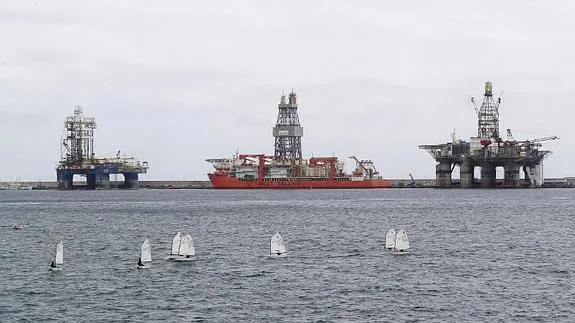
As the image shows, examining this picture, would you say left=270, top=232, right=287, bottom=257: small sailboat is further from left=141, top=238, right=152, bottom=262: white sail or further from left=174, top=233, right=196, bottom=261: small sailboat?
left=141, top=238, right=152, bottom=262: white sail

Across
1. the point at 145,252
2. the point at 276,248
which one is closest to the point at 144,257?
the point at 145,252

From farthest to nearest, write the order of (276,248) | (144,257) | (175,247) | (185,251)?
(276,248) → (175,247) → (185,251) → (144,257)

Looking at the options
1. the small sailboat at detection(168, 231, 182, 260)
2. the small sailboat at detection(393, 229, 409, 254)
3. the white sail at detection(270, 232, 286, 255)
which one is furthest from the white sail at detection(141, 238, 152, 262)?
the small sailboat at detection(393, 229, 409, 254)

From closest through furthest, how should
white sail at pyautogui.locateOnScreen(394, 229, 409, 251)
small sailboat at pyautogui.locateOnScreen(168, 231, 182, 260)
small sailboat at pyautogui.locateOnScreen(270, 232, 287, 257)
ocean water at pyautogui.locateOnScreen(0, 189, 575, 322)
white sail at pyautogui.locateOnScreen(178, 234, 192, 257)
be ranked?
1. ocean water at pyautogui.locateOnScreen(0, 189, 575, 322)
2. white sail at pyautogui.locateOnScreen(178, 234, 192, 257)
3. small sailboat at pyautogui.locateOnScreen(168, 231, 182, 260)
4. small sailboat at pyautogui.locateOnScreen(270, 232, 287, 257)
5. white sail at pyautogui.locateOnScreen(394, 229, 409, 251)

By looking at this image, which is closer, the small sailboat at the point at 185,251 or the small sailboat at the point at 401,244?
the small sailboat at the point at 185,251

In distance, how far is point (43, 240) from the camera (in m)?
88.2

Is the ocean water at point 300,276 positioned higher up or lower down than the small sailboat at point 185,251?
lower down

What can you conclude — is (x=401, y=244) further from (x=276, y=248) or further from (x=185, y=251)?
(x=185, y=251)

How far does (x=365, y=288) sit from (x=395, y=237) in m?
21.9

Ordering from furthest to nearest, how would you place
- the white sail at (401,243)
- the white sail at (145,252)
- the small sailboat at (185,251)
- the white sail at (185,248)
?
the white sail at (401,243) < the small sailboat at (185,251) < the white sail at (185,248) < the white sail at (145,252)

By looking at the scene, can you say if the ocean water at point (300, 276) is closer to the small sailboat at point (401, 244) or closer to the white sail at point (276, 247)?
the small sailboat at point (401, 244)

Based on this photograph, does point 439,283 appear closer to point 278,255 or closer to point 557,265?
point 557,265

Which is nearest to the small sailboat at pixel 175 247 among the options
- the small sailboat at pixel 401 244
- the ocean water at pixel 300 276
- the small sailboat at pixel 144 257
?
the ocean water at pixel 300 276

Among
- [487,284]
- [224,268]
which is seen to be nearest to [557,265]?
[487,284]
